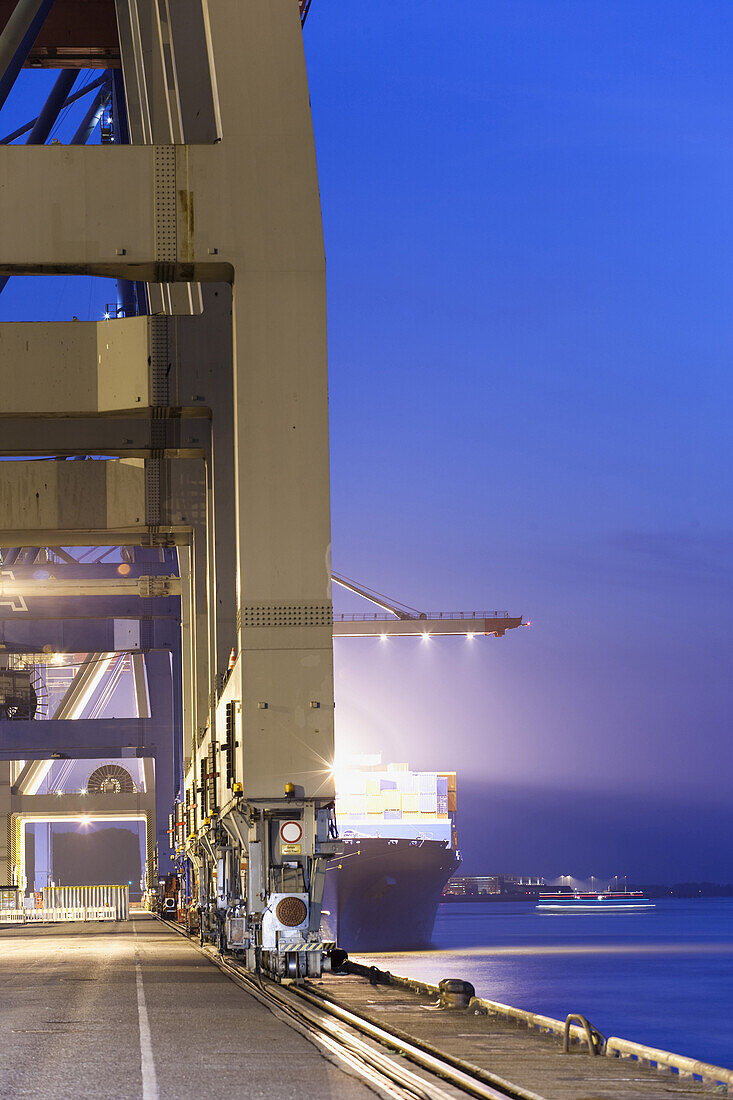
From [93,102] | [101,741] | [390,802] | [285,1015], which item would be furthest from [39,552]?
[285,1015]

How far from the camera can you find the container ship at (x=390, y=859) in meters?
83.5

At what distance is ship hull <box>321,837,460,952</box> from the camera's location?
273ft

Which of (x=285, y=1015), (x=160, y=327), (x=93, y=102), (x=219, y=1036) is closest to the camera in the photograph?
(x=219, y=1036)

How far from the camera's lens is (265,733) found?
1964 cm

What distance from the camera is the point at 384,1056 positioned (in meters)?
11.5

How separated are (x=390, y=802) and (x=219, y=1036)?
7817 cm

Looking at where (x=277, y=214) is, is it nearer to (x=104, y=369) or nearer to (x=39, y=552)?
(x=104, y=369)

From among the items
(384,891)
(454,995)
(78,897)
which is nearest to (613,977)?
(384,891)

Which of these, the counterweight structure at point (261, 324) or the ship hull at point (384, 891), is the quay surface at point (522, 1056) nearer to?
the counterweight structure at point (261, 324)

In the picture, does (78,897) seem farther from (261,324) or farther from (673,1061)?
(673,1061)

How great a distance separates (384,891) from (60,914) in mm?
26929

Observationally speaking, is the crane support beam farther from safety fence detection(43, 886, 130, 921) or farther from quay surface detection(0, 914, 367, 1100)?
quay surface detection(0, 914, 367, 1100)

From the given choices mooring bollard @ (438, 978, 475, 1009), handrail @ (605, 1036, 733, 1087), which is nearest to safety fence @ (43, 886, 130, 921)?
mooring bollard @ (438, 978, 475, 1009)

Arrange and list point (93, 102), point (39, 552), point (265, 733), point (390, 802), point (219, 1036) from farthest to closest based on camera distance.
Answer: point (390, 802) < point (39, 552) < point (93, 102) < point (265, 733) < point (219, 1036)
